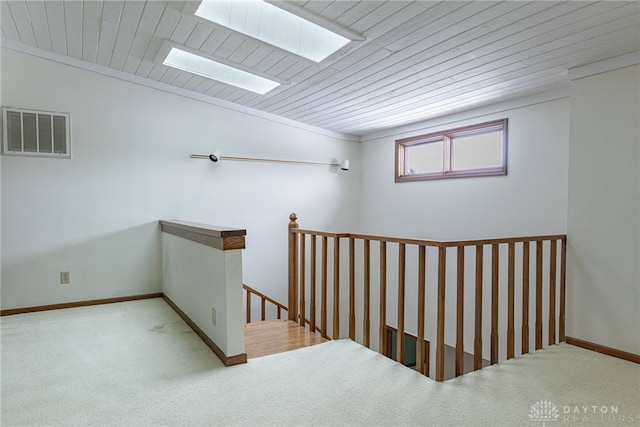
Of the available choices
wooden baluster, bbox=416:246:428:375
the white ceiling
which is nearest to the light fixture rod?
the white ceiling

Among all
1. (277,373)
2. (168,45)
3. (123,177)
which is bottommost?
(277,373)

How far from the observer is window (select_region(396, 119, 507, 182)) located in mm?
3789

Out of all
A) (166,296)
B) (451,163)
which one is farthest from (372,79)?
(166,296)

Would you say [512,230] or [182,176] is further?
[182,176]

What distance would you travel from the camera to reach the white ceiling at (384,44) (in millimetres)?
2156

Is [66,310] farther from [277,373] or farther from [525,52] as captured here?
[525,52]

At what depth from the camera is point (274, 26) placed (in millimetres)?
2592

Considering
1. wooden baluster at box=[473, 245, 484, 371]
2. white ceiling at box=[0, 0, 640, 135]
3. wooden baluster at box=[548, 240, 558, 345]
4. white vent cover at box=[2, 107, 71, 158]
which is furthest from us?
white vent cover at box=[2, 107, 71, 158]

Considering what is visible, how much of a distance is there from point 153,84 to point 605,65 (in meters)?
4.10

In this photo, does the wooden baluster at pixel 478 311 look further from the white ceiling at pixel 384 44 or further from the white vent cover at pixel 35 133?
the white vent cover at pixel 35 133

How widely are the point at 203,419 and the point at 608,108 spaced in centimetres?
329

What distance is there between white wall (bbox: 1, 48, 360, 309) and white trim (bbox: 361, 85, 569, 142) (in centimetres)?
129

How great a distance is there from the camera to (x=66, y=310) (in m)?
3.56

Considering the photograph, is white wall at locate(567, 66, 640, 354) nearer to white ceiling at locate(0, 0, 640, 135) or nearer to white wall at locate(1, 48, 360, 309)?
white ceiling at locate(0, 0, 640, 135)
